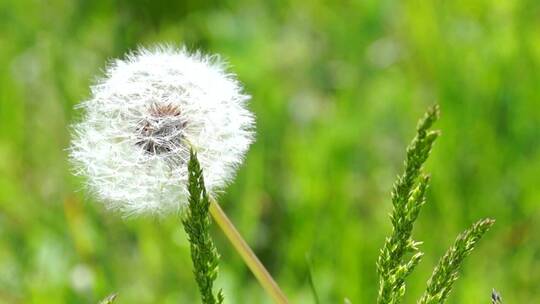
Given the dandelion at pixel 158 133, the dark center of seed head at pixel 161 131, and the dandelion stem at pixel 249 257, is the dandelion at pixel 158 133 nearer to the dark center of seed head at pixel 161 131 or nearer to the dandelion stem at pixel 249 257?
the dark center of seed head at pixel 161 131

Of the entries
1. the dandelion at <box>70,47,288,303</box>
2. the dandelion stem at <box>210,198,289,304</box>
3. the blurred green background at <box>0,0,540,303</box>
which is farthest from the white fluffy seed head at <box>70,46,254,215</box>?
the blurred green background at <box>0,0,540,303</box>

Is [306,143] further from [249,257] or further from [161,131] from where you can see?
[249,257]

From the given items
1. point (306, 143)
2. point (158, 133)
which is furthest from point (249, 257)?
point (306, 143)

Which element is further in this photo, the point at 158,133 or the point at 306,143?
the point at 306,143

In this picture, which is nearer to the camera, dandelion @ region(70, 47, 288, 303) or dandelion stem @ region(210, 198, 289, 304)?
dandelion stem @ region(210, 198, 289, 304)

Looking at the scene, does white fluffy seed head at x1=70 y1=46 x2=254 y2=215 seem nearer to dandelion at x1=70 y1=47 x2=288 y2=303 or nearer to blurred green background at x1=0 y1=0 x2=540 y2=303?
dandelion at x1=70 y1=47 x2=288 y2=303

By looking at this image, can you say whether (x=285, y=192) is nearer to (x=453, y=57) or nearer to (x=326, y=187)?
(x=326, y=187)

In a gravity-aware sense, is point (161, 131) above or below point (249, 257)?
above
